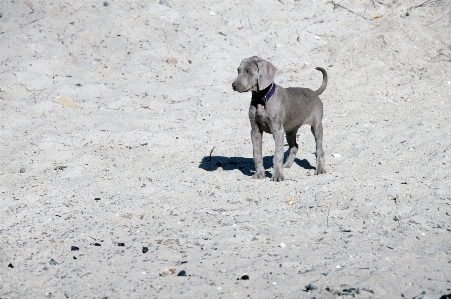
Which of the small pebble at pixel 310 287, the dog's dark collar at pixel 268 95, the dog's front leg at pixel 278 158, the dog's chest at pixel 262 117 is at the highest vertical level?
the small pebble at pixel 310 287

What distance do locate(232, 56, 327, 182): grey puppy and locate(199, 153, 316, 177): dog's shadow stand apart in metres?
0.46

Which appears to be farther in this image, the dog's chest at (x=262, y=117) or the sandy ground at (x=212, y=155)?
the dog's chest at (x=262, y=117)

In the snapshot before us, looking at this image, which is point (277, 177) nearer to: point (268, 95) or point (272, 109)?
point (272, 109)

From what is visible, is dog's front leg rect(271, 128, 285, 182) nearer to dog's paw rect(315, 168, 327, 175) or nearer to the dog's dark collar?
the dog's dark collar

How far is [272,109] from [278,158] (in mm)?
576

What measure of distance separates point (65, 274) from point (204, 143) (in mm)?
3987

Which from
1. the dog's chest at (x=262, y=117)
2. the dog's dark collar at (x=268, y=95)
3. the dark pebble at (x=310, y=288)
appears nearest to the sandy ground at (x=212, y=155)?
the dark pebble at (x=310, y=288)

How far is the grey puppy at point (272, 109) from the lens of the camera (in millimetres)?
7008

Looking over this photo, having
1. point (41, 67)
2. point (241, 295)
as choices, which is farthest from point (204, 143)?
point (241, 295)

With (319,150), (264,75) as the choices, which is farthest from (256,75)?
(319,150)

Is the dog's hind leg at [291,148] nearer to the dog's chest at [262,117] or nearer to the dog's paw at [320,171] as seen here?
the dog's paw at [320,171]

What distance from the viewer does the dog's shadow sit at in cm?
773

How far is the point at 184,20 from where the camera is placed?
12.0m

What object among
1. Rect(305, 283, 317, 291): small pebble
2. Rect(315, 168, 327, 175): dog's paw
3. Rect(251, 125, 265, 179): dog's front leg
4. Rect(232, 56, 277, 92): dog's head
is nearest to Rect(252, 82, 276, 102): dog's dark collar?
Rect(232, 56, 277, 92): dog's head
